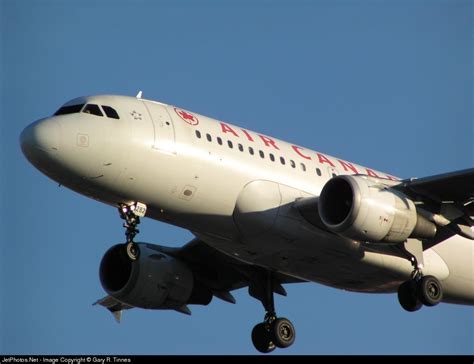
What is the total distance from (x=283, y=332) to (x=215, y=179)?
7.01 metres

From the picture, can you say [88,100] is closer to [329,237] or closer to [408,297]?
[329,237]

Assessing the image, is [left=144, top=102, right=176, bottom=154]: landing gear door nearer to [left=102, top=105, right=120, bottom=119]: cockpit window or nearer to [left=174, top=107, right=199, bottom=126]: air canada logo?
[left=174, top=107, right=199, bottom=126]: air canada logo

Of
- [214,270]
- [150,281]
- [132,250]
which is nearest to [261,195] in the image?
[132,250]

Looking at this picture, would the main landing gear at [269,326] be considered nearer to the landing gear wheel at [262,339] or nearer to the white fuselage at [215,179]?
the landing gear wheel at [262,339]

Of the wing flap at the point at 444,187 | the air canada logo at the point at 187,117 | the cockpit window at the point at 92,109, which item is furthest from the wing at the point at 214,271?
the cockpit window at the point at 92,109

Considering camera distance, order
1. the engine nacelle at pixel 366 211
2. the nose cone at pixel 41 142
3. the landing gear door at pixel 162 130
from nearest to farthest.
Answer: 1. the nose cone at pixel 41 142
2. the landing gear door at pixel 162 130
3. the engine nacelle at pixel 366 211

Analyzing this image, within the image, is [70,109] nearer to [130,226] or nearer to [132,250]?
[130,226]

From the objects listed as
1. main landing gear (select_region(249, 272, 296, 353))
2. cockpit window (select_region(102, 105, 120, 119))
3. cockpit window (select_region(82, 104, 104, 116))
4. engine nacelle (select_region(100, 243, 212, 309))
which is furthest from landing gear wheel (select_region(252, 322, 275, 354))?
cockpit window (select_region(82, 104, 104, 116))

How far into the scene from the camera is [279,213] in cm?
3728

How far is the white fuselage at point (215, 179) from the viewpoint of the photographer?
117 ft

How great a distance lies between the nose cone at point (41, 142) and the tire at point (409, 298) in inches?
451

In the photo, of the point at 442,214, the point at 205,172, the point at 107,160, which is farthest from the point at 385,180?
the point at 107,160

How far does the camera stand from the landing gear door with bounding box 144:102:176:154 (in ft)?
119
